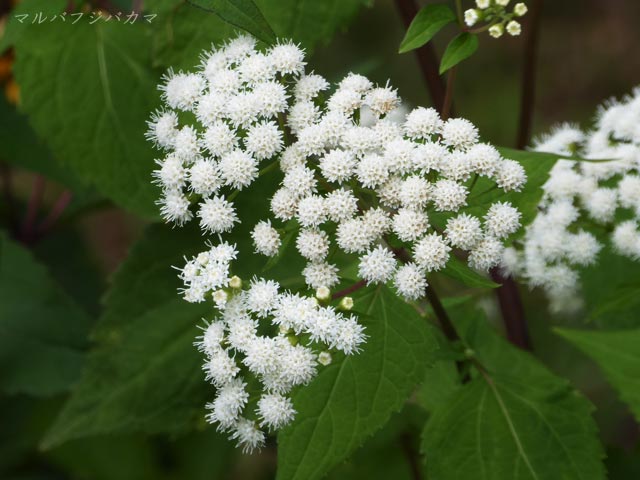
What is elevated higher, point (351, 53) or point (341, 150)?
point (351, 53)

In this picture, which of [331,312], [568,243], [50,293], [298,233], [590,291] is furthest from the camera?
[50,293]

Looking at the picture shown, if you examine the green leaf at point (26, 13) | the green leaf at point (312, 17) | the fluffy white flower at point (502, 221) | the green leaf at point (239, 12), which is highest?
the green leaf at point (312, 17)

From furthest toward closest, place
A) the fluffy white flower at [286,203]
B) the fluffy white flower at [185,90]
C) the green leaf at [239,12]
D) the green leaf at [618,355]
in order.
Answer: the green leaf at [618,355]
the fluffy white flower at [185,90]
the fluffy white flower at [286,203]
the green leaf at [239,12]

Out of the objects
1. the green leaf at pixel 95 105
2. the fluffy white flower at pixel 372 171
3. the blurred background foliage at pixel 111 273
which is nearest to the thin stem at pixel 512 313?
the blurred background foliage at pixel 111 273

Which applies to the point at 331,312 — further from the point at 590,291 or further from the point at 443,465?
the point at 590,291

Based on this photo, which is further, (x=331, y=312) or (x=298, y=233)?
(x=298, y=233)

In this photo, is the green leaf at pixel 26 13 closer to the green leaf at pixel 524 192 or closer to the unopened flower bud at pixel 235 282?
the unopened flower bud at pixel 235 282

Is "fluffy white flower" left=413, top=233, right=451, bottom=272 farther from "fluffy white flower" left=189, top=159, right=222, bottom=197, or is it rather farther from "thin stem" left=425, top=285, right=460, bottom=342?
"fluffy white flower" left=189, top=159, right=222, bottom=197

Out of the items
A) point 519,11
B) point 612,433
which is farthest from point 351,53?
point 519,11
